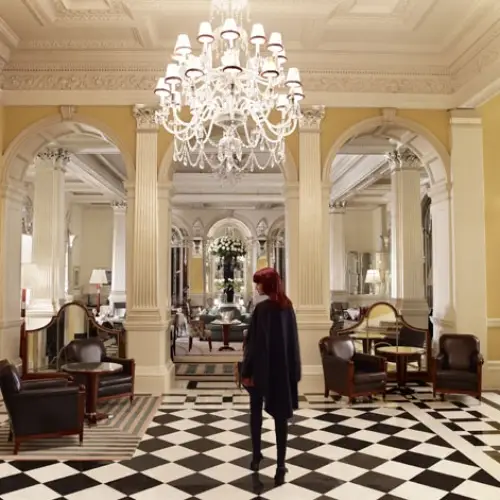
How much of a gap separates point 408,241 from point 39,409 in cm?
833

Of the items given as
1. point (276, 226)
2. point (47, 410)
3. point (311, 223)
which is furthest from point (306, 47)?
point (276, 226)

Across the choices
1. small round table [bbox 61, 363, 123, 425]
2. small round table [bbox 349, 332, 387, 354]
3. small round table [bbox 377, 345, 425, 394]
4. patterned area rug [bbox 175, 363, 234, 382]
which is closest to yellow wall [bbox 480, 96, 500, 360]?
small round table [bbox 377, 345, 425, 394]

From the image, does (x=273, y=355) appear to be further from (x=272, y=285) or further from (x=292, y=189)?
(x=292, y=189)

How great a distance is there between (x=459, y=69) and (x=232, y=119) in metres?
4.18

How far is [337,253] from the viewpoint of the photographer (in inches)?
683

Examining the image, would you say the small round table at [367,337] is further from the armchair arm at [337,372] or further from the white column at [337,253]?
the white column at [337,253]

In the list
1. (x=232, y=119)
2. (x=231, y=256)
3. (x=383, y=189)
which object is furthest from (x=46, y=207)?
(x=383, y=189)

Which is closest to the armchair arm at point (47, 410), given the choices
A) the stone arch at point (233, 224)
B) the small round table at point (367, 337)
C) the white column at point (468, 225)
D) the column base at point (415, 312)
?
the small round table at point (367, 337)

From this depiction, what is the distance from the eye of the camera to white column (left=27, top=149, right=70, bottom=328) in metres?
10.8

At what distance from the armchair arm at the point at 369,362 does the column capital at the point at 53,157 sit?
7433 millimetres

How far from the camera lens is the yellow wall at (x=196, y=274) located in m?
21.1

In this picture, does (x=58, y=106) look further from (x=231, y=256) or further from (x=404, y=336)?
(x=231, y=256)

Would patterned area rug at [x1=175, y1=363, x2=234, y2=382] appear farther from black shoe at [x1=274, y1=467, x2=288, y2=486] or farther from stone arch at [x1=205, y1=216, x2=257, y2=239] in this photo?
stone arch at [x1=205, y1=216, x2=257, y2=239]

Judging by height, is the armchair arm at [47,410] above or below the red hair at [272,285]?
below
